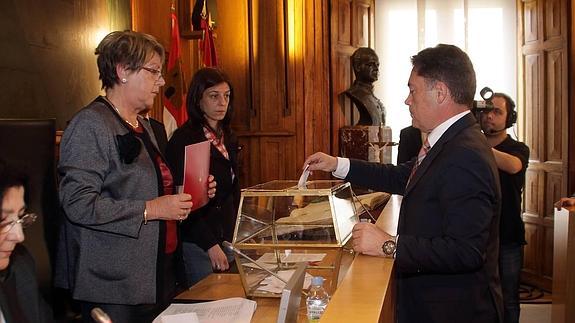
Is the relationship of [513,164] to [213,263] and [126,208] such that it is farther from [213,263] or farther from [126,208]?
[126,208]

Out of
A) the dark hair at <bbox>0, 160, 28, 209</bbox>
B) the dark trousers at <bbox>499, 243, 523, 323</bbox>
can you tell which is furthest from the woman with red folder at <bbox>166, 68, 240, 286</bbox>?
the dark trousers at <bbox>499, 243, 523, 323</bbox>

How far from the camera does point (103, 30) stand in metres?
3.57

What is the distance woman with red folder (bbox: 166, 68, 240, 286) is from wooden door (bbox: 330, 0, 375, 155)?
353 cm

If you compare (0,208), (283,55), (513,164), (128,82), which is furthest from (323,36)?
(0,208)

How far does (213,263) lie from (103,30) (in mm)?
1491

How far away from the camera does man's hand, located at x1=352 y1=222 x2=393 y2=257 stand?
197 centimetres

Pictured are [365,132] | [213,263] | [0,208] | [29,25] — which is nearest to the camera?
[0,208]

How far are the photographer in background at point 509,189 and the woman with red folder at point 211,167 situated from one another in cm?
155

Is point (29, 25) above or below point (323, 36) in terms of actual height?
below

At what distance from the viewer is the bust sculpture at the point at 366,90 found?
6.57m

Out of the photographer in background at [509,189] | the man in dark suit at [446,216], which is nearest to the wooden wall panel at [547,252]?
the photographer in background at [509,189]

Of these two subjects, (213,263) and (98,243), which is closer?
(98,243)

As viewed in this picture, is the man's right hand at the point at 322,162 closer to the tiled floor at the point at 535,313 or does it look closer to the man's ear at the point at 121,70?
the man's ear at the point at 121,70

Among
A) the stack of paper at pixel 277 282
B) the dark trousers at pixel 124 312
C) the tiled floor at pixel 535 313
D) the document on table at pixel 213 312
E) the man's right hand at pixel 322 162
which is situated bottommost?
the tiled floor at pixel 535 313
